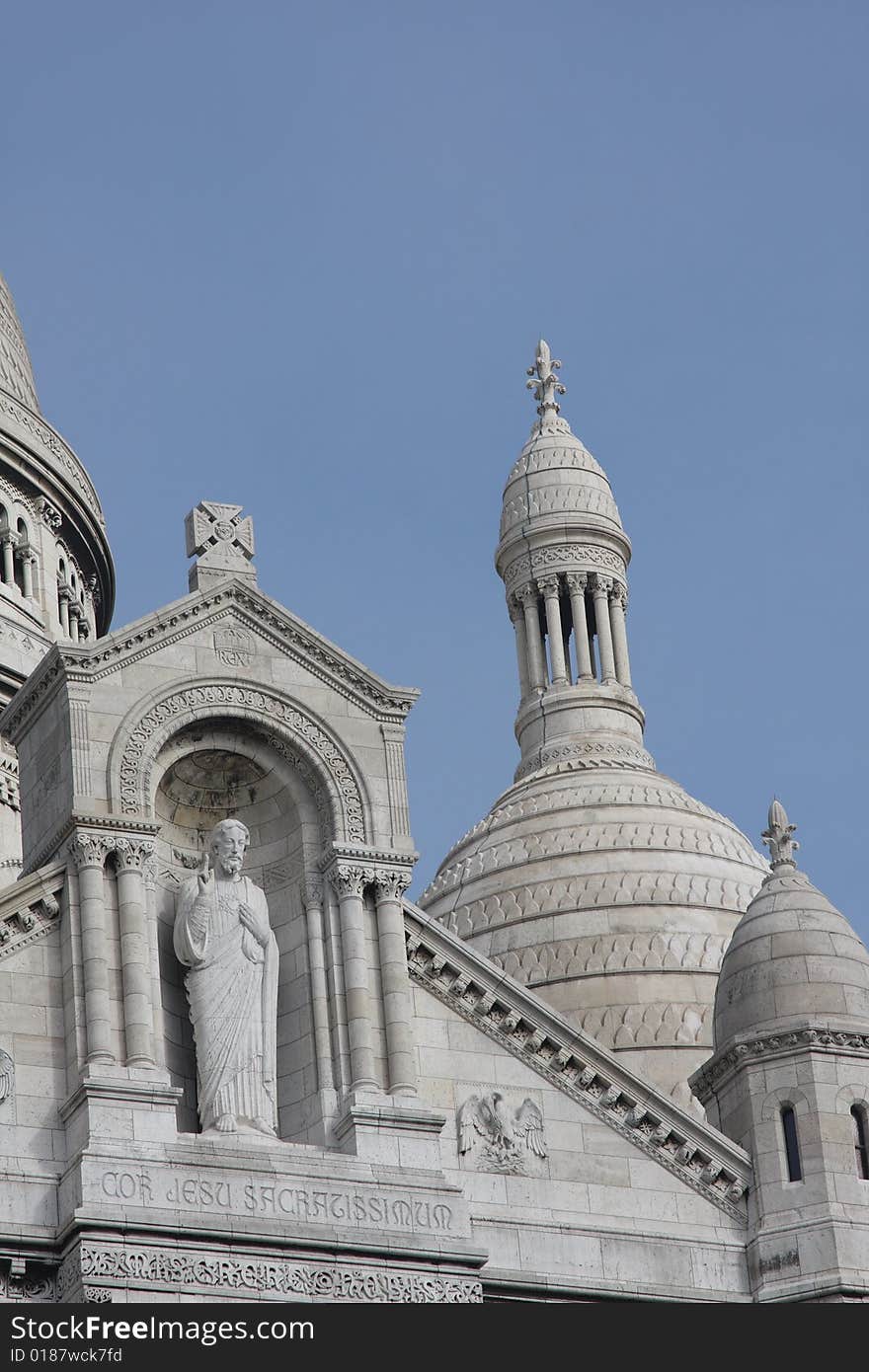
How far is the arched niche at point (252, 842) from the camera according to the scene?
4981 cm

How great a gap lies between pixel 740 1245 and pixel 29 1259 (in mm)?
9142

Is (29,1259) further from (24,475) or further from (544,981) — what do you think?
(24,475)

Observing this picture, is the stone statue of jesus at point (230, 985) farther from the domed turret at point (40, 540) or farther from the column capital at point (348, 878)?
the domed turret at point (40, 540)

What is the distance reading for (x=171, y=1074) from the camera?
4934 cm

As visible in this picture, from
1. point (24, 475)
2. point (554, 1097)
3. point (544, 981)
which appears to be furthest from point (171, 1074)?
point (24, 475)

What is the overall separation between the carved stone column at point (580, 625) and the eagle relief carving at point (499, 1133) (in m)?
27.7

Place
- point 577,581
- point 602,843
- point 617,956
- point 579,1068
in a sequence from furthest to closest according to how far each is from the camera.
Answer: point 577,581, point 602,843, point 617,956, point 579,1068

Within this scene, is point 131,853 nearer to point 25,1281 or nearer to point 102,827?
point 102,827

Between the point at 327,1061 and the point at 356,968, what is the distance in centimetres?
119

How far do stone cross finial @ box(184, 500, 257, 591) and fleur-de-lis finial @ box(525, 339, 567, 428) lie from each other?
94.2ft

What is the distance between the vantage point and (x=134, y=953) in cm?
4866

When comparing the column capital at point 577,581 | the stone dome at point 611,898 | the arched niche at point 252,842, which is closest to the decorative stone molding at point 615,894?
the stone dome at point 611,898

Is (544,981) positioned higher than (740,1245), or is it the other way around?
(544,981)

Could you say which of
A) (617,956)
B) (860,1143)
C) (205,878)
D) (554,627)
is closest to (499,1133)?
(860,1143)
